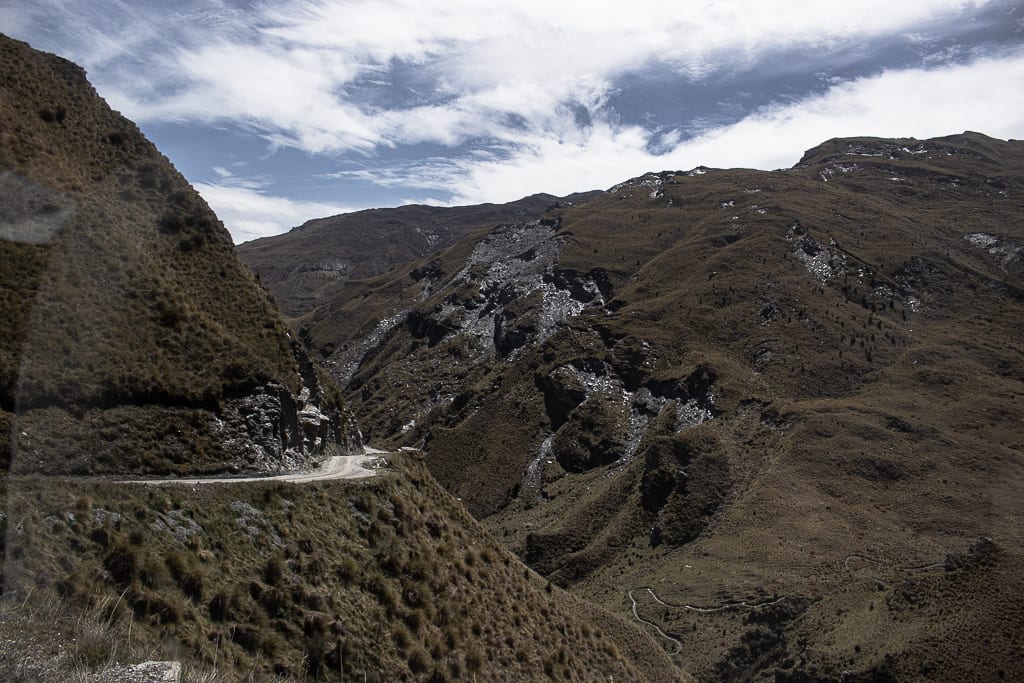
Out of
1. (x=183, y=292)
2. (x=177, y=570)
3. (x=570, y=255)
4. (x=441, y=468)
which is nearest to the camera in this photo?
(x=177, y=570)

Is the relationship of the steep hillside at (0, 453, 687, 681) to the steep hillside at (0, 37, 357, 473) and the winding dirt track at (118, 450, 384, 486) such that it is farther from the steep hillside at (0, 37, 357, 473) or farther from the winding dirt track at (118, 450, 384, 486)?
the steep hillside at (0, 37, 357, 473)

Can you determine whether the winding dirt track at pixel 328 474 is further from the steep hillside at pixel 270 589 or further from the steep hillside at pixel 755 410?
the steep hillside at pixel 755 410

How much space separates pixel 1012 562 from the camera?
40688 millimetres

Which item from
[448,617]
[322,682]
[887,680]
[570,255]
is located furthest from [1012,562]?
[570,255]

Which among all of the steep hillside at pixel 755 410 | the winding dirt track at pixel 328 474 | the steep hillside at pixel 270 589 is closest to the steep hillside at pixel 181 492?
the steep hillside at pixel 270 589

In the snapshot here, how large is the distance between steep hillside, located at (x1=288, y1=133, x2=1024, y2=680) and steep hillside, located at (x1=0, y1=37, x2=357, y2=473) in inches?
1338

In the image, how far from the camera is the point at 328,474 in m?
25.5

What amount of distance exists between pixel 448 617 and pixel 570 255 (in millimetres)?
119901

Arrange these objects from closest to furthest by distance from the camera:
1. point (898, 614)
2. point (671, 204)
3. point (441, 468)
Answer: point (898, 614)
point (441, 468)
point (671, 204)

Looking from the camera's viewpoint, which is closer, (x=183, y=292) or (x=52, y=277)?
(x=52, y=277)

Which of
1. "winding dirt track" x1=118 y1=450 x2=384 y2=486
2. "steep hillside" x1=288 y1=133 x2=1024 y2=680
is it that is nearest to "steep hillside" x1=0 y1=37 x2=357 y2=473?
"winding dirt track" x1=118 y1=450 x2=384 y2=486

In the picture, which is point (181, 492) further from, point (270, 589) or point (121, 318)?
point (121, 318)

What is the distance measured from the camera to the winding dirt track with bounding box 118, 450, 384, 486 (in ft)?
63.6

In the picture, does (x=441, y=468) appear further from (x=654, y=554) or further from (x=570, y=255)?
(x=570, y=255)
